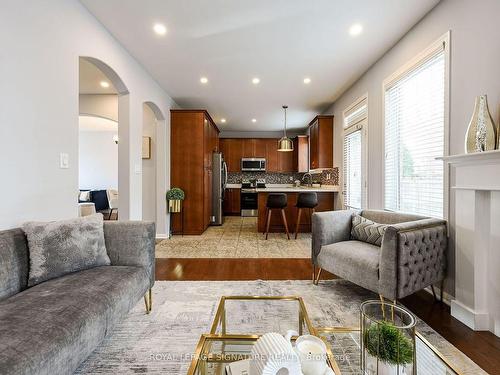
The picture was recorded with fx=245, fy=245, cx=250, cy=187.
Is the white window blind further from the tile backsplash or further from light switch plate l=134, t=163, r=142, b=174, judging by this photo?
the tile backsplash

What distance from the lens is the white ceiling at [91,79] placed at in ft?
11.2

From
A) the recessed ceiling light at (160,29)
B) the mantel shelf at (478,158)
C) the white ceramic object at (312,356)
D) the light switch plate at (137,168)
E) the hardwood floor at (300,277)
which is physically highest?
the recessed ceiling light at (160,29)

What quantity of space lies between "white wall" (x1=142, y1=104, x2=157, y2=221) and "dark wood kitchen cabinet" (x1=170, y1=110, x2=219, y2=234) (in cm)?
36

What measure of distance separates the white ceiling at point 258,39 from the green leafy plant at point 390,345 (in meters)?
2.58

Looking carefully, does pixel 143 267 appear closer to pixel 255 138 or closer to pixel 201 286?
pixel 201 286

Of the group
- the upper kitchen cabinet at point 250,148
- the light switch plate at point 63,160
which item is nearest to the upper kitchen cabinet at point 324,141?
the upper kitchen cabinet at point 250,148

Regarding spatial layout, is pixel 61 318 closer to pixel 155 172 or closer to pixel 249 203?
pixel 155 172

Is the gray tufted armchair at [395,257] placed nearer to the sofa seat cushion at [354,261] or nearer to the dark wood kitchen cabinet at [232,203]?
the sofa seat cushion at [354,261]

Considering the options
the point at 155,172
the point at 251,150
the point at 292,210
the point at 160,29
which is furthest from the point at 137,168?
the point at 251,150

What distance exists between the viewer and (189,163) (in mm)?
4844

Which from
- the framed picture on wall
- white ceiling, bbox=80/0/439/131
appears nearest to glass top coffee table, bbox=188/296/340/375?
white ceiling, bbox=80/0/439/131

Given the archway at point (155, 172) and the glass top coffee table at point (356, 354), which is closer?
the glass top coffee table at point (356, 354)

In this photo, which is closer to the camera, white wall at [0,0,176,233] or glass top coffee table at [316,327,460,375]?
glass top coffee table at [316,327,460,375]

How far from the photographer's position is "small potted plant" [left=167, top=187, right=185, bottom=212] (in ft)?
15.0
